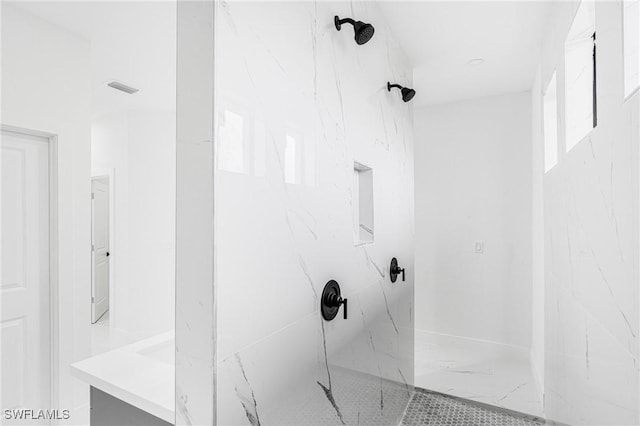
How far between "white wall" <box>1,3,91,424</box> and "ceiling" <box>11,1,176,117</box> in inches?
4.8

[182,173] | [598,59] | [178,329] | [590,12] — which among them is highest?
[590,12]

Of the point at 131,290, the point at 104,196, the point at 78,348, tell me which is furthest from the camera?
the point at 104,196

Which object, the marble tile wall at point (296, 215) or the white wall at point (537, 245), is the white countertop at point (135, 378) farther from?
the white wall at point (537, 245)

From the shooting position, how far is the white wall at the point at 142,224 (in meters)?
3.95

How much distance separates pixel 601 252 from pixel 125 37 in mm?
2842

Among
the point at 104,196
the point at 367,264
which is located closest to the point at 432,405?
the point at 367,264

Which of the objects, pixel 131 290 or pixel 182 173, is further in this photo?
→ pixel 131 290

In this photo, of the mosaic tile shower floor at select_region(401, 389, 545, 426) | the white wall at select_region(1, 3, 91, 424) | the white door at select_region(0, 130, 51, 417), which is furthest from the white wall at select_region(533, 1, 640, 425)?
the white door at select_region(0, 130, 51, 417)

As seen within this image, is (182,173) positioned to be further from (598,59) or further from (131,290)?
(131,290)

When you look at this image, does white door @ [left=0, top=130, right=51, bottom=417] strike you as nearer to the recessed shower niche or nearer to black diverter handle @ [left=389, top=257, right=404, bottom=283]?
the recessed shower niche

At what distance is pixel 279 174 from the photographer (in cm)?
108

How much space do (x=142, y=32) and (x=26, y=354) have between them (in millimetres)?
2138

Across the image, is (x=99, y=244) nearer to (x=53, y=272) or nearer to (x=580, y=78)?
(x=53, y=272)

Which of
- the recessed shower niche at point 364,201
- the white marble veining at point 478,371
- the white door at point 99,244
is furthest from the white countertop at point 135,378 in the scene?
the white door at point 99,244
